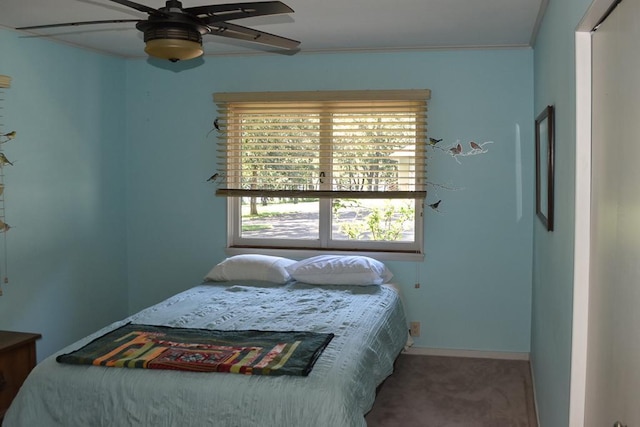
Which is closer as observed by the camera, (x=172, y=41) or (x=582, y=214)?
(x=582, y=214)

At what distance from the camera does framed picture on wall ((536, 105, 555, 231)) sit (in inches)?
Answer: 107

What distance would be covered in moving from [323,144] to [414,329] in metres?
1.49

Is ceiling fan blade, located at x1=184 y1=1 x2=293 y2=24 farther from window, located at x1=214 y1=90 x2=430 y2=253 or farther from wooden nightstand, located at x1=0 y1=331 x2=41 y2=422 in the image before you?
window, located at x1=214 y1=90 x2=430 y2=253

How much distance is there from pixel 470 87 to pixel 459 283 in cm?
138

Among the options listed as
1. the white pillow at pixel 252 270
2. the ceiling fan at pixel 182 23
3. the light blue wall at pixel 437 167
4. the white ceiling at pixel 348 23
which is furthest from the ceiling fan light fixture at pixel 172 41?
the light blue wall at pixel 437 167

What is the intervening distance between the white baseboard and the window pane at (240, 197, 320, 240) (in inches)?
43.9

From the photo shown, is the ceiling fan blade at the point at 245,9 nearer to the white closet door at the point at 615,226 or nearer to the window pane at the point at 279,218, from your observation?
the white closet door at the point at 615,226

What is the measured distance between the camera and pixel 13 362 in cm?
Answer: 332

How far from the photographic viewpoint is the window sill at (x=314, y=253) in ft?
15.0

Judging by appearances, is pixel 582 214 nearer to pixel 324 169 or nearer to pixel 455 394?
pixel 455 394

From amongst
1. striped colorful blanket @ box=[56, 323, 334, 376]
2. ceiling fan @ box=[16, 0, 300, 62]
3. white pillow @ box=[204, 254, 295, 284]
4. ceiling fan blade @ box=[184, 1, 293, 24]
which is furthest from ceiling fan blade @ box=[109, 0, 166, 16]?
white pillow @ box=[204, 254, 295, 284]

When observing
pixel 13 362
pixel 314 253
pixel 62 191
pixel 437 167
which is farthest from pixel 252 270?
pixel 13 362

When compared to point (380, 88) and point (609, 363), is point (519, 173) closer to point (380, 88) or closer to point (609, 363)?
point (380, 88)

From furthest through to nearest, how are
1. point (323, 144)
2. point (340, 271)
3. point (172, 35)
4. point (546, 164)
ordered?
point (323, 144) < point (340, 271) < point (546, 164) < point (172, 35)
